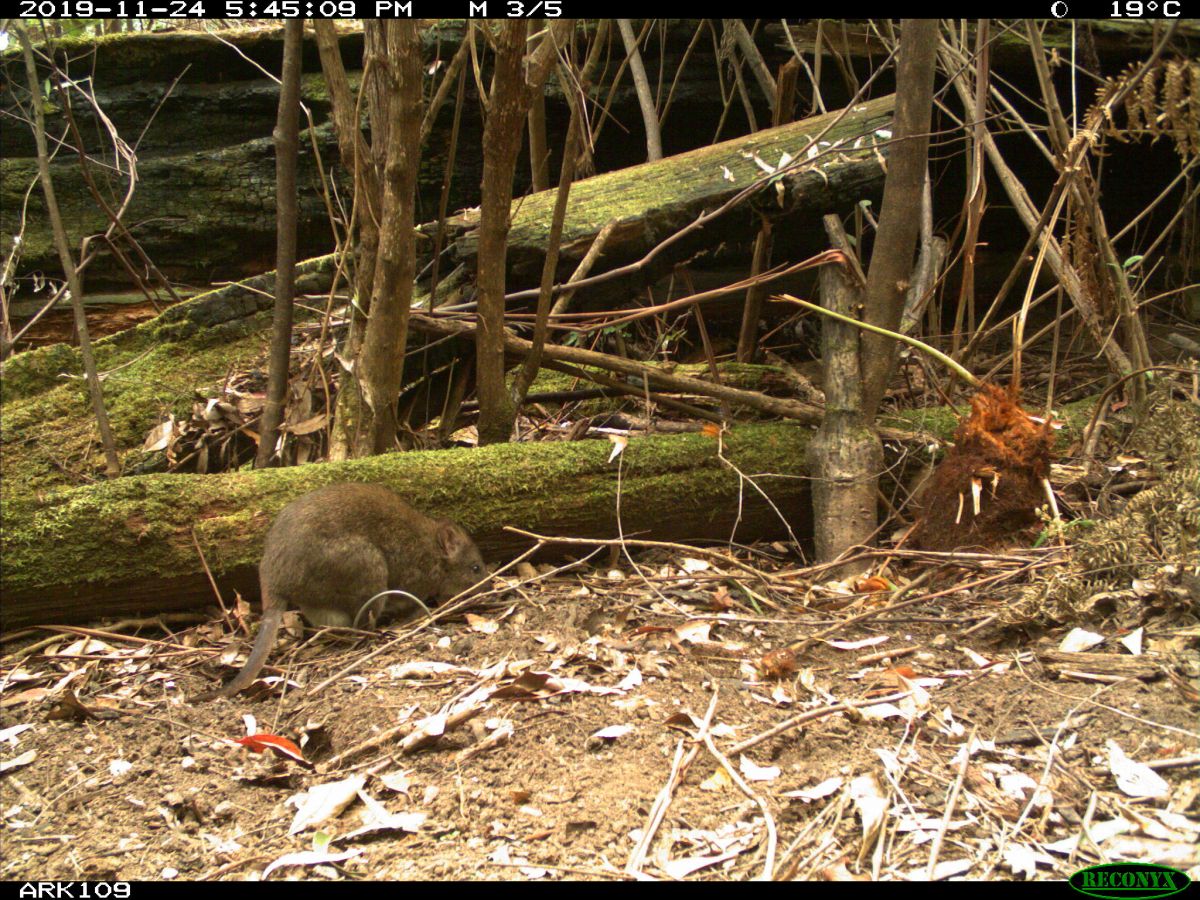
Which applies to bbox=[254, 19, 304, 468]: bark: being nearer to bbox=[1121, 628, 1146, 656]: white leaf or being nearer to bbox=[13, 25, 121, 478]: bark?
bbox=[13, 25, 121, 478]: bark

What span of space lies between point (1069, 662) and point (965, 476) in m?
1.29

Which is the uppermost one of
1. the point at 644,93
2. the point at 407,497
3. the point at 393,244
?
the point at 644,93

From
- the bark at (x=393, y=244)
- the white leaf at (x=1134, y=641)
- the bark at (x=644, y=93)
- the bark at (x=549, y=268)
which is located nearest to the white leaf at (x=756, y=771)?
the white leaf at (x=1134, y=641)

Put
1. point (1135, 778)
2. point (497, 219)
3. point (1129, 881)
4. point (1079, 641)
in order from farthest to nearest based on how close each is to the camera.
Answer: point (497, 219)
point (1079, 641)
point (1135, 778)
point (1129, 881)

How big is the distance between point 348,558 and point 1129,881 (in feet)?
10.6

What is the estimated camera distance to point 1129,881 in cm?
224

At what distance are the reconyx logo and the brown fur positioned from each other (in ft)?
9.85

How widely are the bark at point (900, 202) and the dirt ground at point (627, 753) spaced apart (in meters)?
1.25

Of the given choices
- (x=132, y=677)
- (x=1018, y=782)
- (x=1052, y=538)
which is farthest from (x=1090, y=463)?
(x=132, y=677)

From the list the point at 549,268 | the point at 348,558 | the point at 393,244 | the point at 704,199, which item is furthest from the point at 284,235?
the point at 704,199

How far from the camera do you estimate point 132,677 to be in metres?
3.90

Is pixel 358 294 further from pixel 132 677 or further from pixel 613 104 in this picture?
pixel 613 104

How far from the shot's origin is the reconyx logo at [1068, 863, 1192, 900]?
7.24ft

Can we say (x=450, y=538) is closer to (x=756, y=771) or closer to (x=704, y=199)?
(x=756, y=771)
